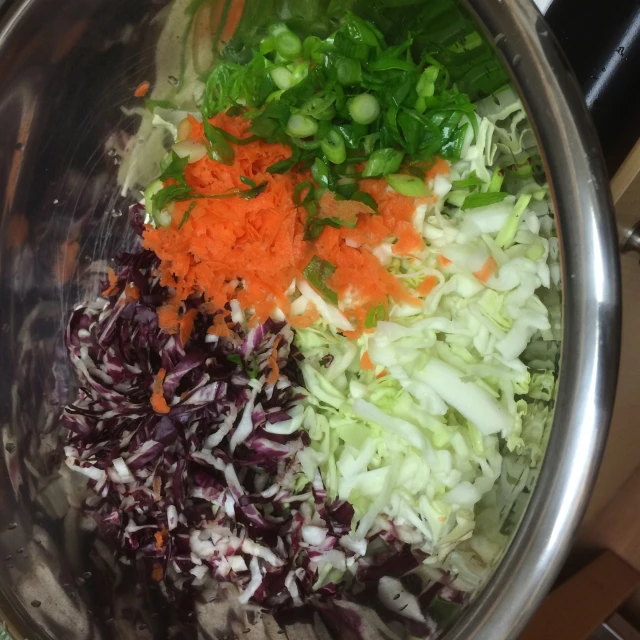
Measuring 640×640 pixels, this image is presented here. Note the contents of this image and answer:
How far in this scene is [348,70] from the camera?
3.59 ft

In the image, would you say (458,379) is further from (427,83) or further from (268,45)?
(268,45)

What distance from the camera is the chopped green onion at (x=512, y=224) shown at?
1057 mm

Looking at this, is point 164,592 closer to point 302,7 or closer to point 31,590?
point 31,590

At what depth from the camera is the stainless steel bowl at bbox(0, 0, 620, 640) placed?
0.83 meters

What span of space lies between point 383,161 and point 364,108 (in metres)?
0.11

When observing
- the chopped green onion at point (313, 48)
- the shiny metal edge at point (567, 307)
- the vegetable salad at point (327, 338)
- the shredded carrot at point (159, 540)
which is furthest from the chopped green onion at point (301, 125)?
the shredded carrot at point (159, 540)

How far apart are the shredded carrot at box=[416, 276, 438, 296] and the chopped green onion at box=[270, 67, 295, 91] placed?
51 centimetres

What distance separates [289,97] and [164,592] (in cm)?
113

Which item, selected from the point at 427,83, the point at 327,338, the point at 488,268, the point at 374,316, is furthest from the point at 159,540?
the point at 427,83

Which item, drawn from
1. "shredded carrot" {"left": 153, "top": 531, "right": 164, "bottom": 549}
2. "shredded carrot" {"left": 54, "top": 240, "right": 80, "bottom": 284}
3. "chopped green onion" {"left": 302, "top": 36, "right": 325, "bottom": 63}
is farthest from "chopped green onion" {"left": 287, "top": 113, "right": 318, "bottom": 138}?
"shredded carrot" {"left": 153, "top": 531, "right": 164, "bottom": 549}

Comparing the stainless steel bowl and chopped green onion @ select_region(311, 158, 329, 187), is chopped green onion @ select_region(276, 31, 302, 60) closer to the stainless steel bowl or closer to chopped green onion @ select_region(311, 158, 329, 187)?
the stainless steel bowl

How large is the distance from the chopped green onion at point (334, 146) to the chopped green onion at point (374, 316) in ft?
1.05

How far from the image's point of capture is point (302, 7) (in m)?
1.17

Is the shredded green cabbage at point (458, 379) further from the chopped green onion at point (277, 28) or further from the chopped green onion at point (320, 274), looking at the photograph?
the chopped green onion at point (277, 28)
